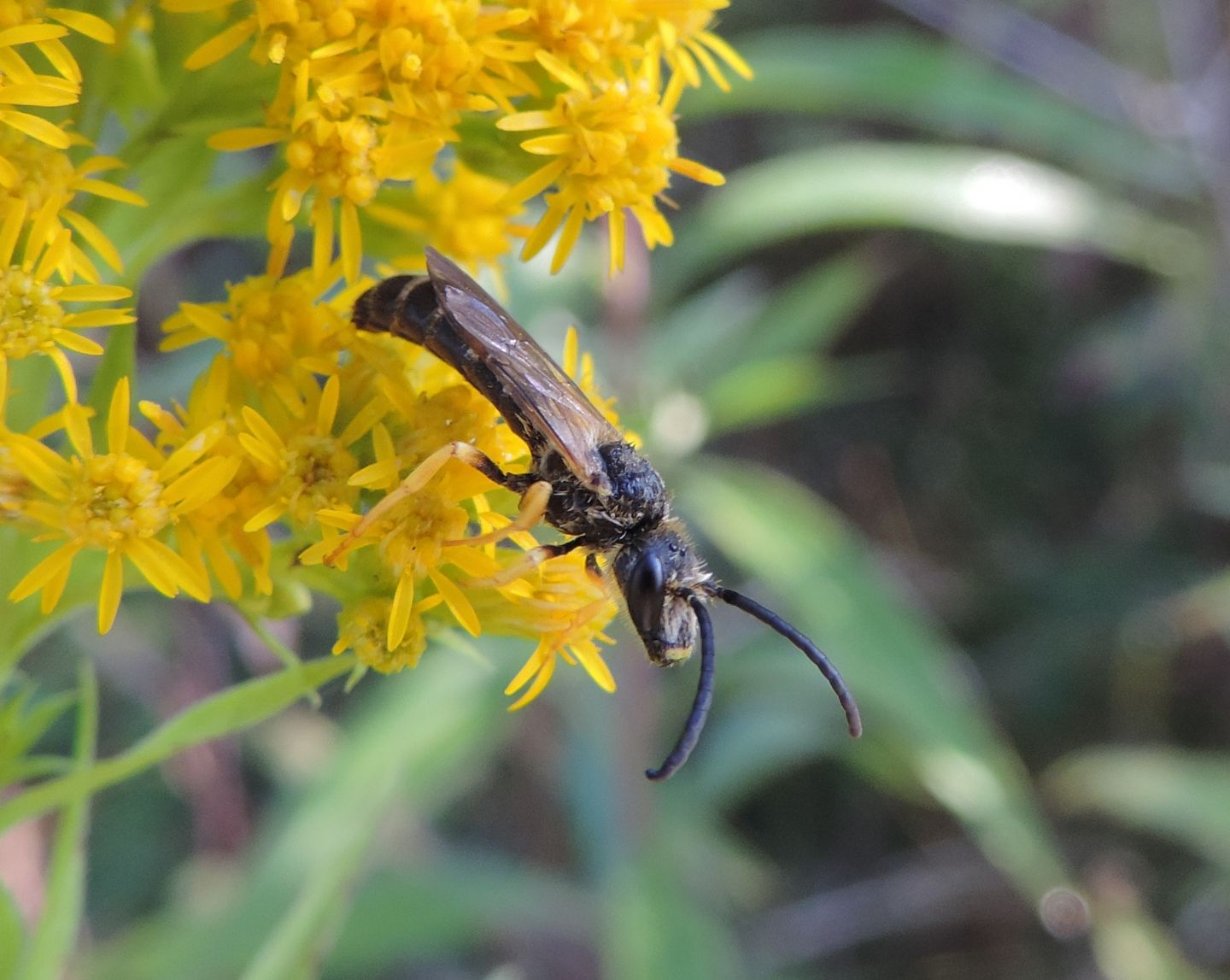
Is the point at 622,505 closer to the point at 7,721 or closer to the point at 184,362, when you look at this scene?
the point at 7,721

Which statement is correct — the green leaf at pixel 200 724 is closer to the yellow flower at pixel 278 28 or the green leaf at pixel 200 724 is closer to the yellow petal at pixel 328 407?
the yellow petal at pixel 328 407

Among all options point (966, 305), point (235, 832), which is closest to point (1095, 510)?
point (966, 305)

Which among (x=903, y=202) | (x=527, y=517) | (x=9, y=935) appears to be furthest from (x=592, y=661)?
(x=903, y=202)

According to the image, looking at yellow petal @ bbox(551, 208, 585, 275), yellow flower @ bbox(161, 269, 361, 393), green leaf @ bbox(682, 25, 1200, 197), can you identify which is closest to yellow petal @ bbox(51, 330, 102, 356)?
yellow flower @ bbox(161, 269, 361, 393)

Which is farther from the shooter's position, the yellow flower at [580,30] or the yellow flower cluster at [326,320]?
the yellow flower at [580,30]

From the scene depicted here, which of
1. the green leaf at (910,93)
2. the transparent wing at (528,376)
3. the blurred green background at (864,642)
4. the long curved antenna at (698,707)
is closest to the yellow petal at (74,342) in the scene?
the transparent wing at (528,376)

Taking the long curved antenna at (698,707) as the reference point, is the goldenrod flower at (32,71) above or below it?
above

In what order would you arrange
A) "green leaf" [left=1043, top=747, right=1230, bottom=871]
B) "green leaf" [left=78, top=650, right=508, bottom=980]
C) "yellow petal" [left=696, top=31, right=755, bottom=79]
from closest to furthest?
1. "yellow petal" [left=696, top=31, right=755, bottom=79]
2. "green leaf" [left=78, top=650, right=508, bottom=980]
3. "green leaf" [left=1043, top=747, right=1230, bottom=871]

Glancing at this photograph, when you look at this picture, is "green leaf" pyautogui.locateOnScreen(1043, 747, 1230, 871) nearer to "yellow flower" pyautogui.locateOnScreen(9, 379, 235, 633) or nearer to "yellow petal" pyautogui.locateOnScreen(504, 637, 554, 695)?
"yellow petal" pyautogui.locateOnScreen(504, 637, 554, 695)
